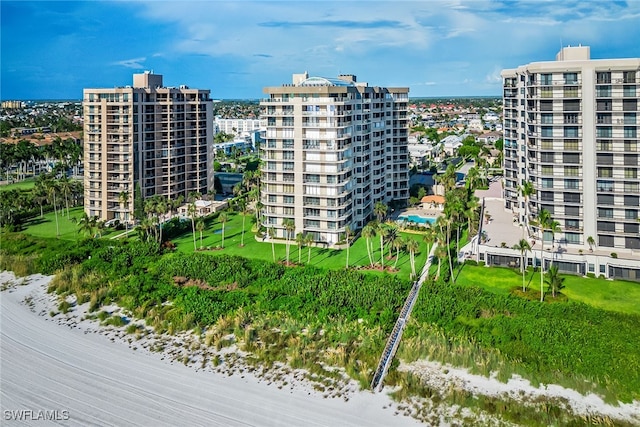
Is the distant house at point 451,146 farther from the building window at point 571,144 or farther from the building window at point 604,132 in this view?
the building window at point 604,132

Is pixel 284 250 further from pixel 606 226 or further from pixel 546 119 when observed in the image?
pixel 606 226

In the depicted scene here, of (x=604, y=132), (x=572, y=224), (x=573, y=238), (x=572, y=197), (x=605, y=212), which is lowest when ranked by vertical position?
(x=573, y=238)

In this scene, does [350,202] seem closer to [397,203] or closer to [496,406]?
[397,203]

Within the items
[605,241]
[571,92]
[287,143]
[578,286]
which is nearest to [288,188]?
[287,143]

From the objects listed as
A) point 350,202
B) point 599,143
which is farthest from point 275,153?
point 599,143

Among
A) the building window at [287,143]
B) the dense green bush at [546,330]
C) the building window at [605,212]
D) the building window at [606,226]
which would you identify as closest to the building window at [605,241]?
the building window at [606,226]

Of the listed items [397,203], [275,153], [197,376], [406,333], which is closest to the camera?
[197,376]
